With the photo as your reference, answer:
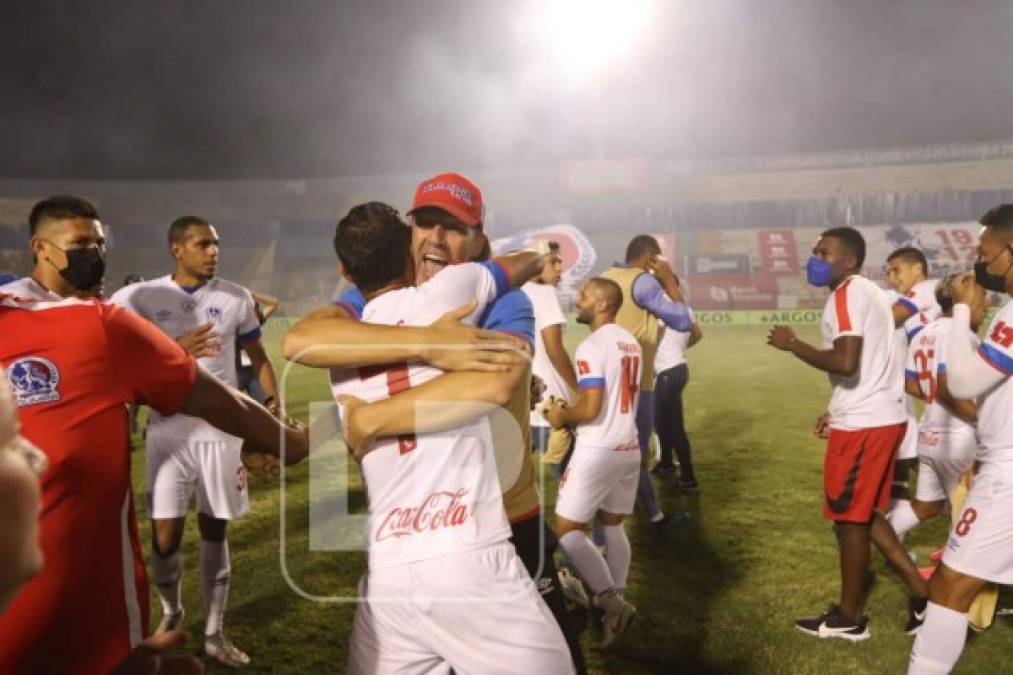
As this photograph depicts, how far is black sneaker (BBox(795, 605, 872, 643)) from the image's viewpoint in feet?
14.4

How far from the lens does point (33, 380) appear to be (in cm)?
178

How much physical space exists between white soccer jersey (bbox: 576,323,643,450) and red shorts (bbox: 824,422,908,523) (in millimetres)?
1252

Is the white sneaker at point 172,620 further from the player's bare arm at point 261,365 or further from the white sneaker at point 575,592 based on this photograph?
the white sneaker at point 575,592

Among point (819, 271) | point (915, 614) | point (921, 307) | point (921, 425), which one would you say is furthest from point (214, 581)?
point (921, 307)

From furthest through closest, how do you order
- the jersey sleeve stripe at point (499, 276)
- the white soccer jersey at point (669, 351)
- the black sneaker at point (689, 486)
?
the white soccer jersey at point (669, 351) < the black sneaker at point (689, 486) < the jersey sleeve stripe at point (499, 276)

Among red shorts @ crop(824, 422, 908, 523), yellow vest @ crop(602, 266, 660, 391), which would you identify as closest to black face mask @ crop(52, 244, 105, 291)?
yellow vest @ crop(602, 266, 660, 391)

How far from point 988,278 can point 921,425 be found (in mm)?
2662

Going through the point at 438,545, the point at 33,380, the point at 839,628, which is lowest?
the point at 839,628

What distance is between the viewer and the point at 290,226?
5594 cm

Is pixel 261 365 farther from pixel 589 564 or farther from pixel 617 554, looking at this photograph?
pixel 617 554

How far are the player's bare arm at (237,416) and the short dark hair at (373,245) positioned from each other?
0.51 m

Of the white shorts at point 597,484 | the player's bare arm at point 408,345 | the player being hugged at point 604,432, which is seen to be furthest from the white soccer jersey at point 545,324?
the player's bare arm at point 408,345

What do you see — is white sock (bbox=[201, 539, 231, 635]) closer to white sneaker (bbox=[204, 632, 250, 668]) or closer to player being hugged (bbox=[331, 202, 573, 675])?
white sneaker (bbox=[204, 632, 250, 668])

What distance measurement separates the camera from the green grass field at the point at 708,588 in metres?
4.17
